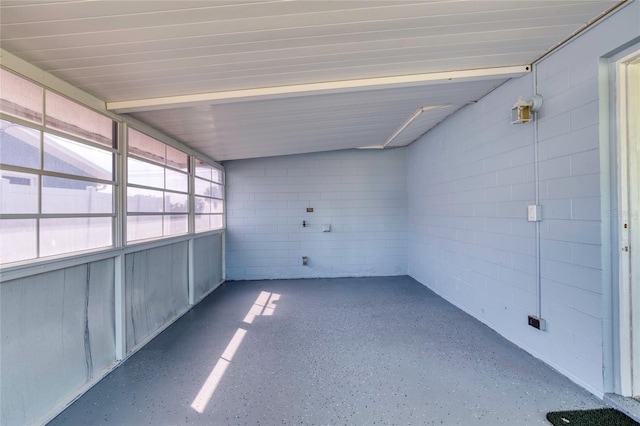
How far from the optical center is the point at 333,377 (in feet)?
7.19

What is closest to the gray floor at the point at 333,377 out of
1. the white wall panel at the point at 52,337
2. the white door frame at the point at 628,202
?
the white wall panel at the point at 52,337

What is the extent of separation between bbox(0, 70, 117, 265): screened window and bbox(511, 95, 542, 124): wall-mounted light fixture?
3.57 metres

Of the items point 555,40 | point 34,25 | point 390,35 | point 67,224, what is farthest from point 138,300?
point 555,40

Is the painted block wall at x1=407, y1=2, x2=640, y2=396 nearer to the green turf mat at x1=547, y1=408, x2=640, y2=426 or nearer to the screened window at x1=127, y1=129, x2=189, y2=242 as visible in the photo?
the green turf mat at x1=547, y1=408, x2=640, y2=426

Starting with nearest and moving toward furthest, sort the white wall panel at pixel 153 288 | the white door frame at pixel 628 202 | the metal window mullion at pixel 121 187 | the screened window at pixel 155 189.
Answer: the white door frame at pixel 628 202, the metal window mullion at pixel 121 187, the white wall panel at pixel 153 288, the screened window at pixel 155 189

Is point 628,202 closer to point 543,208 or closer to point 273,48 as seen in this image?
point 543,208

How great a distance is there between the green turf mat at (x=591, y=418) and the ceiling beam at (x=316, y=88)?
2.53 m

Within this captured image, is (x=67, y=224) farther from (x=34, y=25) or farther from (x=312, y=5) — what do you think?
(x=312, y=5)

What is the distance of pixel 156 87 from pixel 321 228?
12.2 ft

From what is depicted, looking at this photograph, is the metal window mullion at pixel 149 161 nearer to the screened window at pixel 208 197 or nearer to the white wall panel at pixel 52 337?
the screened window at pixel 208 197

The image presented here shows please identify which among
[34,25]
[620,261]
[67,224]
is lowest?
[620,261]

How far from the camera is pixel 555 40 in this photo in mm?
2031

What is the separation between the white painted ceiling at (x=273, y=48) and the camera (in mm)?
1489

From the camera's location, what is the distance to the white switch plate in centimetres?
233
